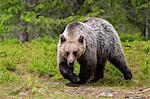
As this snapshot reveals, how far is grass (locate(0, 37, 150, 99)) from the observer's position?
721cm

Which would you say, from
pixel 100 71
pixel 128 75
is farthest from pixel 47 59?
pixel 128 75

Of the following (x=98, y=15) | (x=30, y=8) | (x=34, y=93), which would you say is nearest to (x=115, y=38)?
(x=34, y=93)

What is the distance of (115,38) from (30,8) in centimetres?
681

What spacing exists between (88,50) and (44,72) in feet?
5.07

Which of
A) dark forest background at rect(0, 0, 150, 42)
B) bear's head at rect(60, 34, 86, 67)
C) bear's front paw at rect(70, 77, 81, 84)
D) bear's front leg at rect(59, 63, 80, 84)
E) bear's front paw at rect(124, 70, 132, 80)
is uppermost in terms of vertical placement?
dark forest background at rect(0, 0, 150, 42)

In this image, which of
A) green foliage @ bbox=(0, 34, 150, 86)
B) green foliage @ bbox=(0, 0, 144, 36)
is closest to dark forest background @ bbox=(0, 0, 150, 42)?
green foliage @ bbox=(0, 0, 144, 36)

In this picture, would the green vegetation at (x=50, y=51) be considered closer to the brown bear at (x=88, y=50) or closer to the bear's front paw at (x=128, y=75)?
the bear's front paw at (x=128, y=75)

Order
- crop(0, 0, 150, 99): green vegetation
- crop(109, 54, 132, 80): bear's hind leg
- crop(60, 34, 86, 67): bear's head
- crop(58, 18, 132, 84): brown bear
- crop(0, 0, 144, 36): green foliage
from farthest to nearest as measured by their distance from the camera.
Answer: crop(0, 0, 144, 36): green foliage < crop(109, 54, 132, 80): bear's hind leg < crop(58, 18, 132, 84): brown bear < crop(60, 34, 86, 67): bear's head < crop(0, 0, 150, 99): green vegetation

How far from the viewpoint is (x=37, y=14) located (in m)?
15.5

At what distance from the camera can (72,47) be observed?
8.18 m

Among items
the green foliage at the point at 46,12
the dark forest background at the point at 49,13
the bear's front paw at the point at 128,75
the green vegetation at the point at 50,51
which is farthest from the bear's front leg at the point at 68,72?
the green foliage at the point at 46,12

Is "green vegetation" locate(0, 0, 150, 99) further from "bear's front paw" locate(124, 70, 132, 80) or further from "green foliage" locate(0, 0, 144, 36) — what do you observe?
"bear's front paw" locate(124, 70, 132, 80)

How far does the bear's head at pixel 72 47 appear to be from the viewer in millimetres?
8141

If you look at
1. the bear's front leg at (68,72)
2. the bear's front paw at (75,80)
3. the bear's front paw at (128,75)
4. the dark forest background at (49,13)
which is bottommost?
the bear's front paw at (128,75)
